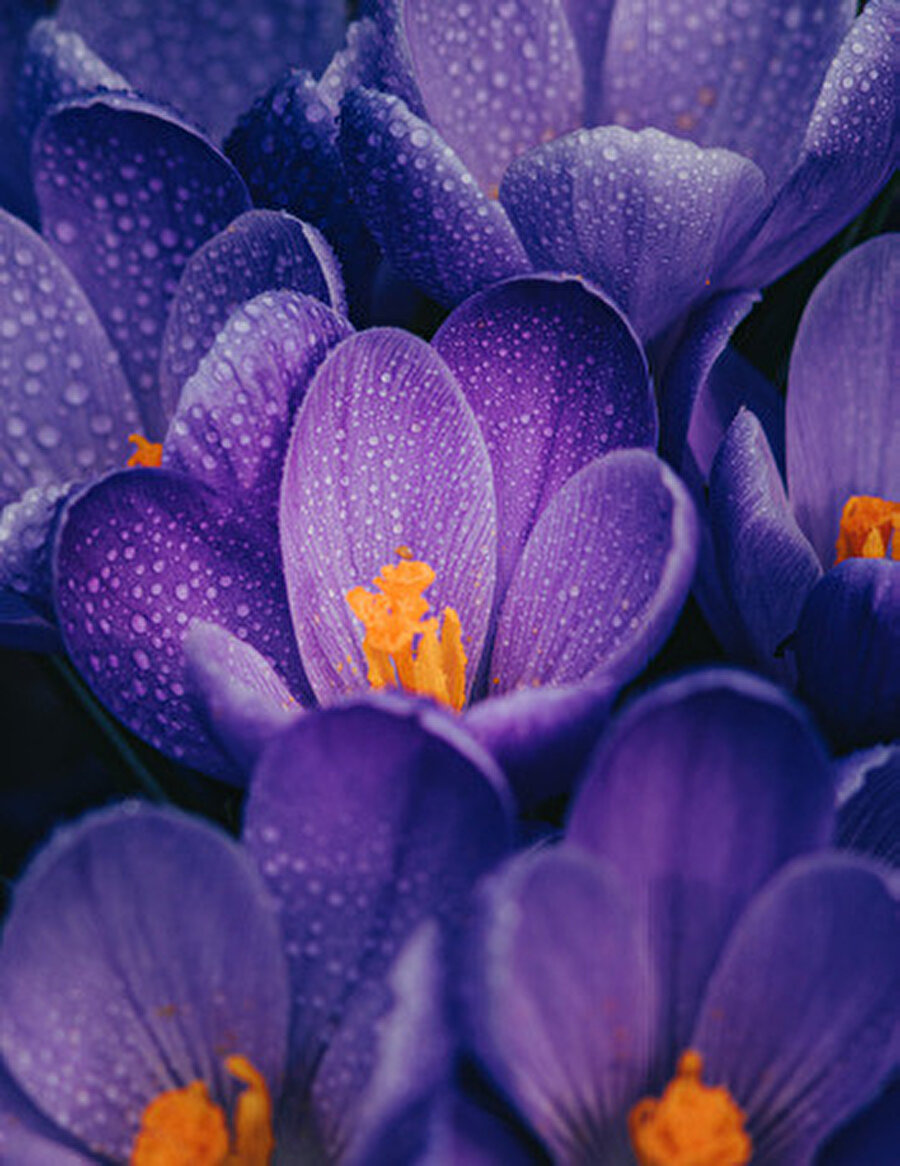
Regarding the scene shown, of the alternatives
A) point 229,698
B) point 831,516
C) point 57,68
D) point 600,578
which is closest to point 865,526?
point 831,516

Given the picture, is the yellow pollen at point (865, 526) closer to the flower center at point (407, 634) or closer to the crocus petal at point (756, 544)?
the crocus petal at point (756, 544)

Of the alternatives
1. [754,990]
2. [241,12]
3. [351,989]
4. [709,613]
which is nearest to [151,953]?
[351,989]

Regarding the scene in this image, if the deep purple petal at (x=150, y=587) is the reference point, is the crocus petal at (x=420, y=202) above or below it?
above

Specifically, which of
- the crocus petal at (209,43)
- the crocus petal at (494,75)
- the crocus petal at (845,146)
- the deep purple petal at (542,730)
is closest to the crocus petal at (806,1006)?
the deep purple petal at (542,730)

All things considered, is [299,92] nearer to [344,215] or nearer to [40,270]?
[344,215]

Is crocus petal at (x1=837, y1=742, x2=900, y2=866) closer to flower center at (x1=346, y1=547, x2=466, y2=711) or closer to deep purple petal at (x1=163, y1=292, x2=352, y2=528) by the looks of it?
flower center at (x1=346, y1=547, x2=466, y2=711)

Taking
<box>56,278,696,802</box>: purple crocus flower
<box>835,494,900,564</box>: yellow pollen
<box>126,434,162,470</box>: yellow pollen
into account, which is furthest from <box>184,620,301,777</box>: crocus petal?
<box>835,494,900,564</box>: yellow pollen
